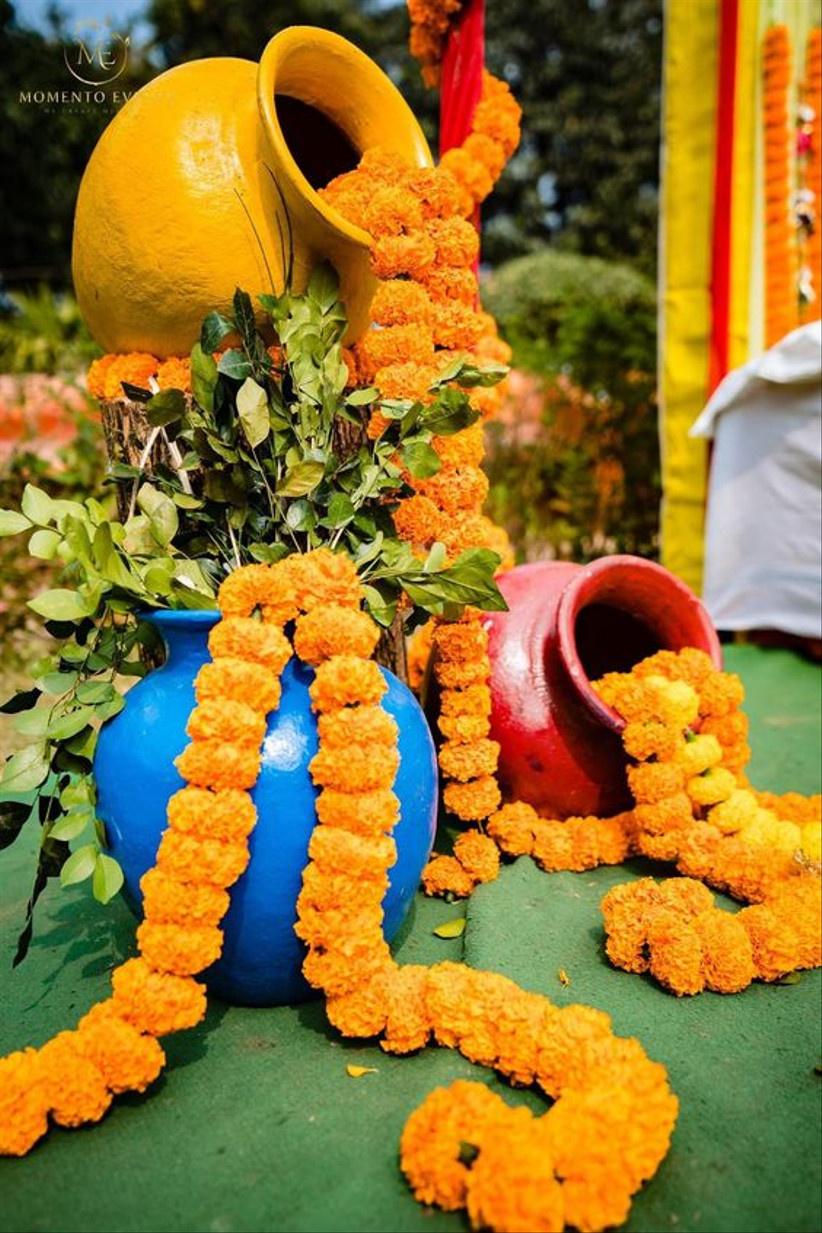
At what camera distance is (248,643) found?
1.83m

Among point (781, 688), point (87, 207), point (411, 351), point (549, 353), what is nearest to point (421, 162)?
point (411, 351)

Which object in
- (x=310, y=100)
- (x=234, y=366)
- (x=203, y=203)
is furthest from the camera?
(x=310, y=100)

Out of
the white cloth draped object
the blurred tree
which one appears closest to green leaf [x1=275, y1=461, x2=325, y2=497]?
the white cloth draped object

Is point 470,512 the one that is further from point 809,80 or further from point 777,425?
point 809,80

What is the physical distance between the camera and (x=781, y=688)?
13.2 feet

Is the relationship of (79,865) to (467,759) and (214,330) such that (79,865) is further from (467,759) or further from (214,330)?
(214,330)

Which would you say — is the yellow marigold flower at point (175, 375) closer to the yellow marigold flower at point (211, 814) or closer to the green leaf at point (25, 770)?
the green leaf at point (25, 770)

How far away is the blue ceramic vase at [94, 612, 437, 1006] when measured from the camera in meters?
1.87

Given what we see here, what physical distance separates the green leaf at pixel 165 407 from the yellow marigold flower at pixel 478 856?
1262mm

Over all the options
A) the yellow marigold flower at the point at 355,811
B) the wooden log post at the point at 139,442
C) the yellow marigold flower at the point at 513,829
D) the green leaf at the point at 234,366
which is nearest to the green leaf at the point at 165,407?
the green leaf at the point at 234,366

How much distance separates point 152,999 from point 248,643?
2.12 feet

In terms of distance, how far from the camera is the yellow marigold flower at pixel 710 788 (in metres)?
2.54

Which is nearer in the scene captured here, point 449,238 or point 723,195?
point 449,238

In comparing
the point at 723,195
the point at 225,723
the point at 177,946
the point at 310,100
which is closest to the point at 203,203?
the point at 310,100
